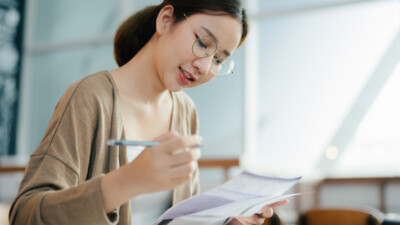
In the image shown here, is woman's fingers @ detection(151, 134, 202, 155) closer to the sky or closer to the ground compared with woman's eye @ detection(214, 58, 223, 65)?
closer to the ground

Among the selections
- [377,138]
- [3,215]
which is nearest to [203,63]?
[3,215]

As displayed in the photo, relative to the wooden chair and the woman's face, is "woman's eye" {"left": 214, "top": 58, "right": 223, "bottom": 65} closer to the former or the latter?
the woman's face

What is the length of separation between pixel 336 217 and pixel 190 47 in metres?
1.97

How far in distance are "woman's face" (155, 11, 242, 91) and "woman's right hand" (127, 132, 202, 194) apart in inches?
15.7

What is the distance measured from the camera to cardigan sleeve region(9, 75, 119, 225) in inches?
34.8

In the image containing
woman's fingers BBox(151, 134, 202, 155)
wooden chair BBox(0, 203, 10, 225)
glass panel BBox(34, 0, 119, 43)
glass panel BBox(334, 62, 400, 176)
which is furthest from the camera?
glass panel BBox(34, 0, 119, 43)

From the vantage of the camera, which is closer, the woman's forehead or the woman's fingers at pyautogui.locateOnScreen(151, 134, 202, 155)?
the woman's fingers at pyautogui.locateOnScreen(151, 134, 202, 155)

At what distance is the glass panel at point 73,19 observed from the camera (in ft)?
20.8

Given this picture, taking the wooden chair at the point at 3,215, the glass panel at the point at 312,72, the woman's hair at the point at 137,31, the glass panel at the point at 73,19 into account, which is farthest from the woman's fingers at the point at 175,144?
the glass panel at the point at 73,19

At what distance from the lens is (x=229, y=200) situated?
995 mm

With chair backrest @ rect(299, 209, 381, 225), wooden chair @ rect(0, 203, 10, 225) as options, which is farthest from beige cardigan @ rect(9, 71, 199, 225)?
chair backrest @ rect(299, 209, 381, 225)

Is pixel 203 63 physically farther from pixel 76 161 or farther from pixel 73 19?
pixel 73 19

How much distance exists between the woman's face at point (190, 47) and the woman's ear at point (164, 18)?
0.02 metres

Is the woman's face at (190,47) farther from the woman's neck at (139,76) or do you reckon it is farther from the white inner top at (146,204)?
the white inner top at (146,204)
